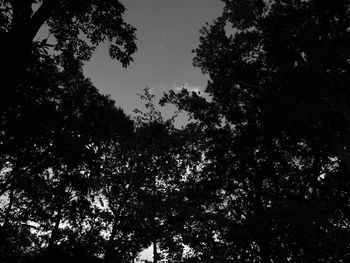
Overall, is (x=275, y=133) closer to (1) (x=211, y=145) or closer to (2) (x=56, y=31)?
(1) (x=211, y=145)

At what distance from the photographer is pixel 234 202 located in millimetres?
19594

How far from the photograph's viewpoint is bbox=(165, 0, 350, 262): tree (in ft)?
43.4

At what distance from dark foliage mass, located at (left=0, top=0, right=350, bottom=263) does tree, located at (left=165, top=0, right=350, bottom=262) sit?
6 cm

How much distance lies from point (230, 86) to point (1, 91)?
549 inches

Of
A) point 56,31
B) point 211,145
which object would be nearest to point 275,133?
point 211,145

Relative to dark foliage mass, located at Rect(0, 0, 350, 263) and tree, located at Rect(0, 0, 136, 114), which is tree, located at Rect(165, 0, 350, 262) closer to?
dark foliage mass, located at Rect(0, 0, 350, 263)

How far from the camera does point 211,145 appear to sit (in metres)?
19.6

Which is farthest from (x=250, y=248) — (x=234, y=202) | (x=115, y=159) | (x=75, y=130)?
(x=75, y=130)

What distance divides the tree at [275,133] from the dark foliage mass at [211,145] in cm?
6

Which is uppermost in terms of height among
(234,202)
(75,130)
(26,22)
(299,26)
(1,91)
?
(299,26)

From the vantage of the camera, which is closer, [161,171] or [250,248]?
[250,248]

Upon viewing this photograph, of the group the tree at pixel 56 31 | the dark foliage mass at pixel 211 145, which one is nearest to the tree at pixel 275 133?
the dark foliage mass at pixel 211 145

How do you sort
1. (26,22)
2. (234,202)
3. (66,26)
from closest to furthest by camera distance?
A: (26,22)
(66,26)
(234,202)

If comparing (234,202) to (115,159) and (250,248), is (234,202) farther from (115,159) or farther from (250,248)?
(115,159)
